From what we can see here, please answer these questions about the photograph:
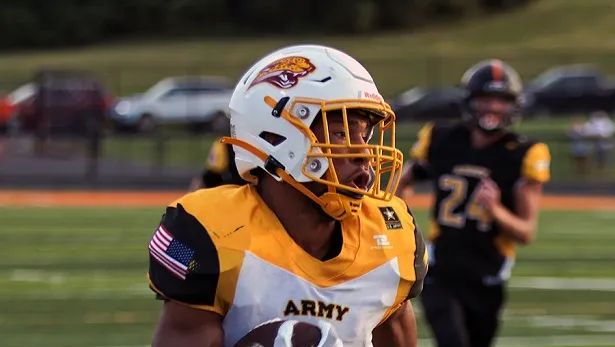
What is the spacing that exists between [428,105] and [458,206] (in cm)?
2296

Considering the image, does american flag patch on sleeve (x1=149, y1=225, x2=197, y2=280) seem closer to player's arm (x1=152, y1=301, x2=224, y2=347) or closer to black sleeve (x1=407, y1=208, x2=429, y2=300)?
player's arm (x1=152, y1=301, x2=224, y2=347)

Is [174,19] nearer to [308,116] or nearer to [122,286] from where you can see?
[122,286]

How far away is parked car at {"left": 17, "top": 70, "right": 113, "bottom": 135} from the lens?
24.3m

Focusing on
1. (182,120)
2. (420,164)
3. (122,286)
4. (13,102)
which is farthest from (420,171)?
(13,102)

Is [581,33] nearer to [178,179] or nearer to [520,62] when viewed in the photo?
[520,62]

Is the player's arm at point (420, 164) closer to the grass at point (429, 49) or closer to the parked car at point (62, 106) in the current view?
the parked car at point (62, 106)

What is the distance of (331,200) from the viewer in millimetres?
2877

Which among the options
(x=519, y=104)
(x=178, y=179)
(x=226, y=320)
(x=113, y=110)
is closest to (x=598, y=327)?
(x=519, y=104)

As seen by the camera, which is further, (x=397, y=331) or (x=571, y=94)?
(x=571, y=94)

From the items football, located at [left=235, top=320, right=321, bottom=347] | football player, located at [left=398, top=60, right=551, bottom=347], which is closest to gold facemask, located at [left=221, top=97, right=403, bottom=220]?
football, located at [left=235, top=320, right=321, bottom=347]

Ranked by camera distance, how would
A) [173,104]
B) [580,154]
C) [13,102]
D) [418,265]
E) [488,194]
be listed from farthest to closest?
[173,104] < [13,102] < [580,154] < [488,194] < [418,265]

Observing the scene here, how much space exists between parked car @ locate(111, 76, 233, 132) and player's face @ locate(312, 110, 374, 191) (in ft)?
77.2

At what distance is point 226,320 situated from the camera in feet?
9.40

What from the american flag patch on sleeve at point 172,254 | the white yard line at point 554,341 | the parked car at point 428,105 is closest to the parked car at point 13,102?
the parked car at point 428,105
